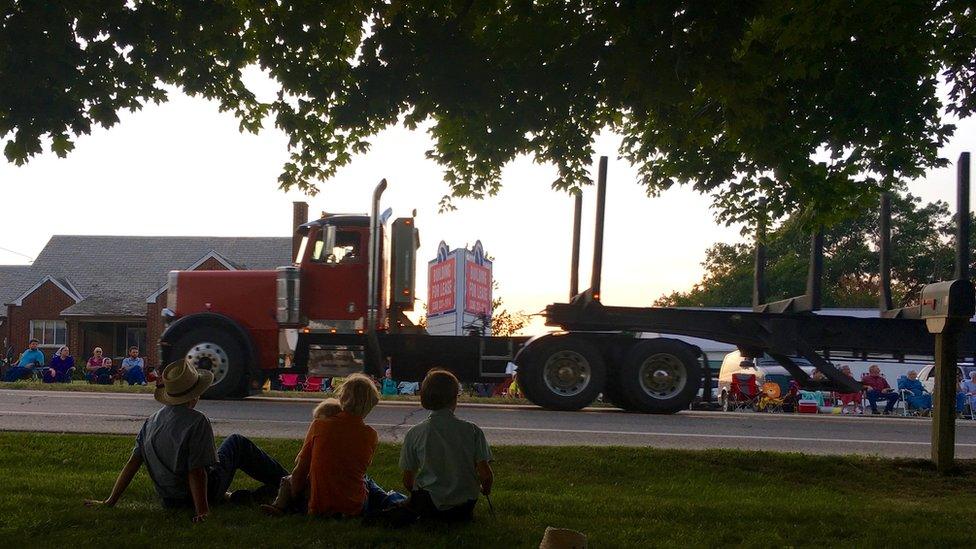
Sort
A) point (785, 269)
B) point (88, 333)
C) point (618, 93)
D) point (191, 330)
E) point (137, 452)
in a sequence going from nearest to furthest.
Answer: point (137, 452)
point (618, 93)
point (191, 330)
point (88, 333)
point (785, 269)

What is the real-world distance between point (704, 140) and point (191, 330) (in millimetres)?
9145

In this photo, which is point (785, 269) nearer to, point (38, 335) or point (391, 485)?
point (38, 335)

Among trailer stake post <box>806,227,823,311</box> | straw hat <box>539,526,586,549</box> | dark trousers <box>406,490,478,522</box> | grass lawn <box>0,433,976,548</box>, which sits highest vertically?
trailer stake post <box>806,227,823,311</box>

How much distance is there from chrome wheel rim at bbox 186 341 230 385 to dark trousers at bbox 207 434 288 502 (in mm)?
8702

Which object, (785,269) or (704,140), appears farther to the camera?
(785,269)

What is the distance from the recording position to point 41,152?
25.8ft

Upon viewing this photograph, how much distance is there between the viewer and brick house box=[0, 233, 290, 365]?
45.6 m

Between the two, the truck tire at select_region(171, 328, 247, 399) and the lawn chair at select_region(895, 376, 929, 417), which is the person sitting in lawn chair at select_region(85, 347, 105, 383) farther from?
the lawn chair at select_region(895, 376, 929, 417)

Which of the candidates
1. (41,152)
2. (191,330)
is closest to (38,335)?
(191,330)

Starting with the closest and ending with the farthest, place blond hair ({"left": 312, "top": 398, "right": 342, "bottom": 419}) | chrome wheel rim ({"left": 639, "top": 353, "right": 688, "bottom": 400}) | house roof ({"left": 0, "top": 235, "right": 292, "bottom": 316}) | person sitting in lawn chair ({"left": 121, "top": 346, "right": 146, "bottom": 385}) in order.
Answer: blond hair ({"left": 312, "top": 398, "right": 342, "bottom": 419})
chrome wheel rim ({"left": 639, "top": 353, "right": 688, "bottom": 400})
person sitting in lawn chair ({"left": 121, "top": 346, "right": 146, "bottom": 385})
house roof ({"left": 0, "top": 235, "right": 292, "bottom": 316})

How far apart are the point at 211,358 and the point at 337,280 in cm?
219

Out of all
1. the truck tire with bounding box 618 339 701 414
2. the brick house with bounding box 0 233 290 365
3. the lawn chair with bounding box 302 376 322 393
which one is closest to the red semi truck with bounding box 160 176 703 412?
the truck tire with bounding box 618 339 701 414

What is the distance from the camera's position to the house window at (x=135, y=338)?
46.2 meters

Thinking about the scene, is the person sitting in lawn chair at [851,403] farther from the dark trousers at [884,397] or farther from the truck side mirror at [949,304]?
the truck side mirror at [949,304]
